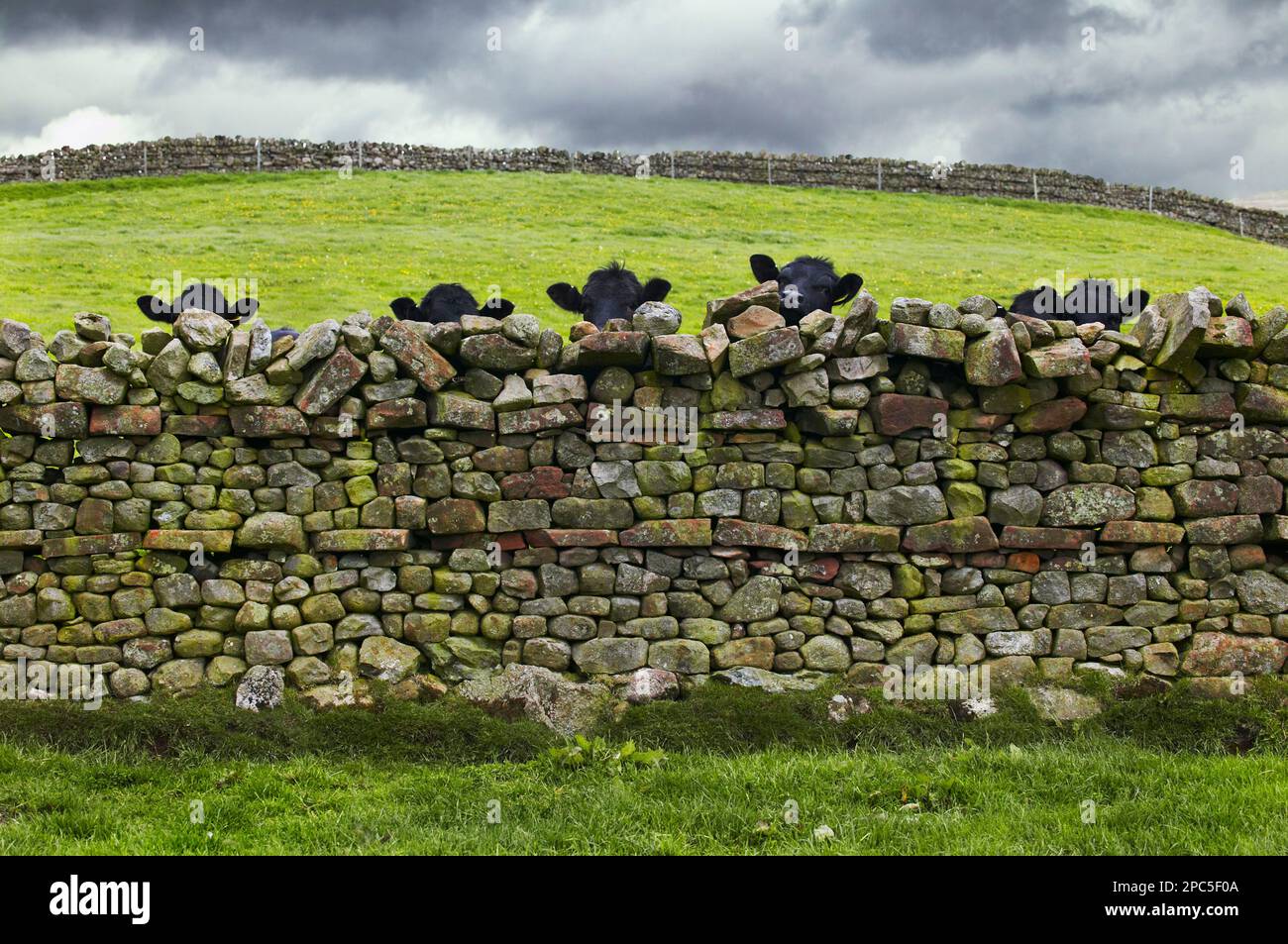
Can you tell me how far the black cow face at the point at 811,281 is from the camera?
35.2ft

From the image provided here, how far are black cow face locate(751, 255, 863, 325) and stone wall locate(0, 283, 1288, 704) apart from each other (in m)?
1.93

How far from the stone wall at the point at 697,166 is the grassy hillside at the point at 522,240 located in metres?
1.26

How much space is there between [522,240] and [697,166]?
14027mm

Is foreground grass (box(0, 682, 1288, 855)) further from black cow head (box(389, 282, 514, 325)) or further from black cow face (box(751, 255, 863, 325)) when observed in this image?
black cow head (box(389, 282, 514, 325))

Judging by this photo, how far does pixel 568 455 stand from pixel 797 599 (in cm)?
219

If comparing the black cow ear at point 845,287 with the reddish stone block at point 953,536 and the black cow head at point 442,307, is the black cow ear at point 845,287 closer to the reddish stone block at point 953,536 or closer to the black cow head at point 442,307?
the reddish stone block at point 953,536

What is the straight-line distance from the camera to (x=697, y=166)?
38281mm

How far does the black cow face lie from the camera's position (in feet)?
35.2

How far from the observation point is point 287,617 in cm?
852

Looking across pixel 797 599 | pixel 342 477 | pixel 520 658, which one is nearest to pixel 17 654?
pixel 342 477

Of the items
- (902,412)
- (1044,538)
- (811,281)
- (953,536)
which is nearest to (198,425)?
(902,412)

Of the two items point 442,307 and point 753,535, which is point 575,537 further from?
point 442,307

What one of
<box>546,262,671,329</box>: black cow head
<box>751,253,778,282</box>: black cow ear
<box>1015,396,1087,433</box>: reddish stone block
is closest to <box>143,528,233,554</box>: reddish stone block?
<box>546,262,671,329</box>: black cow head

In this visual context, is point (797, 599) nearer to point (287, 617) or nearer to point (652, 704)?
point (652, 704)
